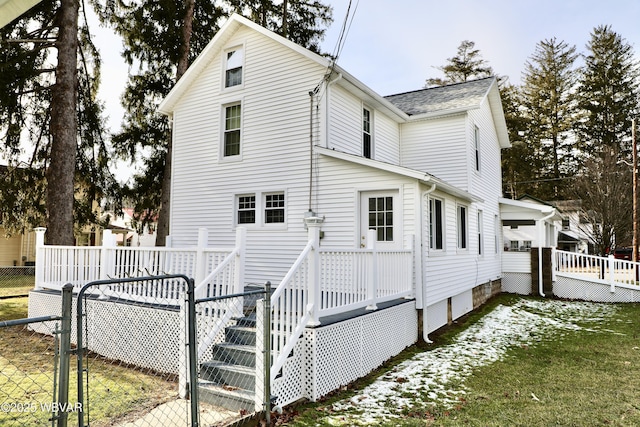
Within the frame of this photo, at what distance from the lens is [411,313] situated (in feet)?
27.0

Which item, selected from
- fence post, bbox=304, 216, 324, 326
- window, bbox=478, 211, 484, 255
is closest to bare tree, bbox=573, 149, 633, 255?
window, bbox=478, 211, 484, 255

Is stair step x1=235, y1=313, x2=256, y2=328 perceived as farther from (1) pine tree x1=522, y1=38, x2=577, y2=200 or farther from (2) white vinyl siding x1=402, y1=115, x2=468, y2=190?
(1) pine tree x1=522, y1=38, x2=577, y2=200

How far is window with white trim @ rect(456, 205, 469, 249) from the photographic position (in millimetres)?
11414

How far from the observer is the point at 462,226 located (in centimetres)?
1173

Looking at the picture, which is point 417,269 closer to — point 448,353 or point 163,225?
point 448,353

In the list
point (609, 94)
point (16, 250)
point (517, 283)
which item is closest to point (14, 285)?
point (16, 250)

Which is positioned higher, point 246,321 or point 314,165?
point 314,165

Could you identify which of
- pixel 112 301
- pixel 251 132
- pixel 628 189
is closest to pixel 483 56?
pixel 628 189

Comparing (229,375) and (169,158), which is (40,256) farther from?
(169,158)

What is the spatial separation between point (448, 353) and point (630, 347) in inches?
152

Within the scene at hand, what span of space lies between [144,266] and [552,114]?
38505 millimetres

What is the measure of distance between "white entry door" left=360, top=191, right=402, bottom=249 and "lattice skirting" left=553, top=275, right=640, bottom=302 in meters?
9.55

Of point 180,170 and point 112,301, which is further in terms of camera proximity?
point 180,170

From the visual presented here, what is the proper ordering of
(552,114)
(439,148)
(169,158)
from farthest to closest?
(552,114), (169,158), (439,148)
